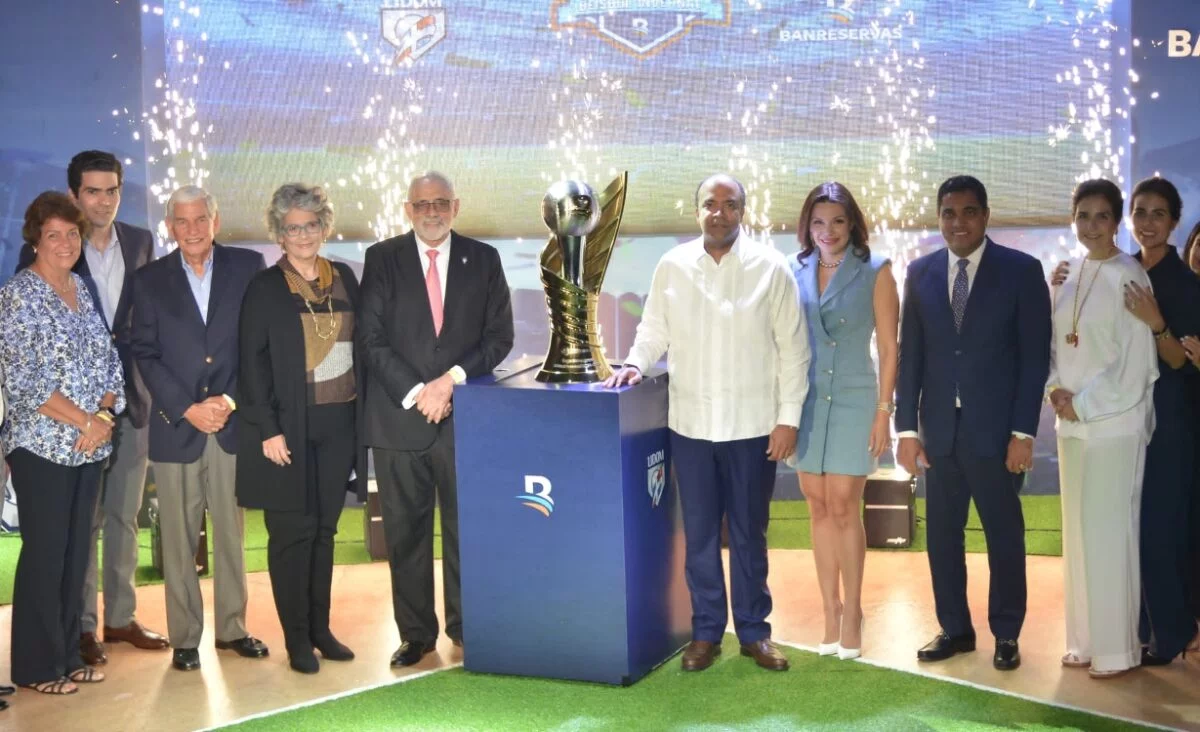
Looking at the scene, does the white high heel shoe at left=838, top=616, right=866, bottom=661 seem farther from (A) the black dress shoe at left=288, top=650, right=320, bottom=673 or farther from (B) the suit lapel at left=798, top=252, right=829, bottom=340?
(A) the black dress shoe at left=288, top=650, right=320, bottom=673

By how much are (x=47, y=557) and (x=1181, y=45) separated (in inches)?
229

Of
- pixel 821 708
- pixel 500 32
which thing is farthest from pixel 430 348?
pixel 500 32

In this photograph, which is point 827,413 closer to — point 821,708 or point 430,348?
point 821,708

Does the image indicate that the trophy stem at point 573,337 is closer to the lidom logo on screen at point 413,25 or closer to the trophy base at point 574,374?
the trophy base at point 574,374

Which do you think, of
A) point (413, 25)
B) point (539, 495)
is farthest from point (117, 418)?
point (413, 25)

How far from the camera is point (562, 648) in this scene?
195 inches

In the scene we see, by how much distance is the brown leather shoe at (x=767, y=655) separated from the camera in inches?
200

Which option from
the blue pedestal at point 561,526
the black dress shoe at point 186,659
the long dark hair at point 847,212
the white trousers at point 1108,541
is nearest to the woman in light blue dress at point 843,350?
the long dark hair at point 847,212

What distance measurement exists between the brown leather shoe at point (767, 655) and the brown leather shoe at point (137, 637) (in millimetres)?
2269

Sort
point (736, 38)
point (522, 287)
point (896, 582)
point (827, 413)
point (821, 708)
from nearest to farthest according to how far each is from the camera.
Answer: point (821, 708) → point (827, 413) → point (896, 582) → point (736, 38) → point (522, 287)

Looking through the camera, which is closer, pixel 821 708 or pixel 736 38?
pixel 821 708

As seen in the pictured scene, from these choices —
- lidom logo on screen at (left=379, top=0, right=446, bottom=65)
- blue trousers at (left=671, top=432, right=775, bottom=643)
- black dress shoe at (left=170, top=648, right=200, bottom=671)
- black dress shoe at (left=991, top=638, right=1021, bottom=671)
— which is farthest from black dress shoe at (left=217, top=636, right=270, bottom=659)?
lidom logo on screen at (left=379, top=0, right=446, bottom=65)

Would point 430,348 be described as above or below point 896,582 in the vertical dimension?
Answer: above

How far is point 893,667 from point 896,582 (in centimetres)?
127
